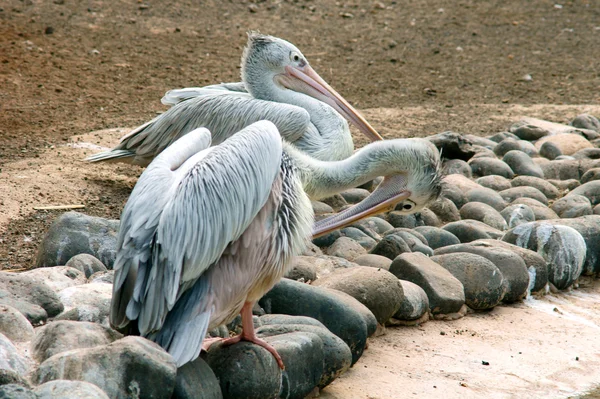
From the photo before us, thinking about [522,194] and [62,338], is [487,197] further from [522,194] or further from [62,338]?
[62,338]

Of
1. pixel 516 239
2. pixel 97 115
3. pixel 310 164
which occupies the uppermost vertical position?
pixel 310 164

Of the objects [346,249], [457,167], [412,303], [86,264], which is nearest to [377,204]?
[346,249]

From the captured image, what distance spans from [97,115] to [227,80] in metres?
1.85

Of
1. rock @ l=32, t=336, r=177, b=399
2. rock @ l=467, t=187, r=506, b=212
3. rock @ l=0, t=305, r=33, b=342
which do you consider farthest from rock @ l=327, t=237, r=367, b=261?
rock @ l=32, t=336, r=177, b=399

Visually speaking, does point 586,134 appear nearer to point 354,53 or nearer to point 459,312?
point 354,53

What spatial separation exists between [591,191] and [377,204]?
246 centimetres

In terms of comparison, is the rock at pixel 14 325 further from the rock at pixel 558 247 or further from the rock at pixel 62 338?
the rock at pixel 558 247

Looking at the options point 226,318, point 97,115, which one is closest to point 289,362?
point 226,318

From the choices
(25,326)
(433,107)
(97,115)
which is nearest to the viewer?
(25,326)

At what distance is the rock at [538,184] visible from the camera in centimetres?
698

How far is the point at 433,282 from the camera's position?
4.86 metres

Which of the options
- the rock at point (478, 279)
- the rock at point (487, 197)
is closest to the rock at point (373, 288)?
the rock at point (478, 279)

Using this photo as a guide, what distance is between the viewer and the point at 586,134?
27.8 ft

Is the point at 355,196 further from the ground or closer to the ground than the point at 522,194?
closer to the ground
